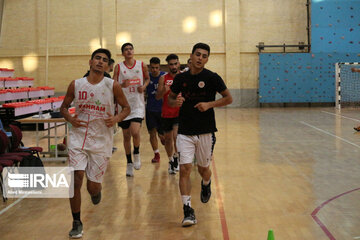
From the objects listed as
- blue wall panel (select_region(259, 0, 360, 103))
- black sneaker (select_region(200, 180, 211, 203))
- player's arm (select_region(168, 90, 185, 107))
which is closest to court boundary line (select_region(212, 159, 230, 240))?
black sneaker (select_region(200, 180, 211, 203))

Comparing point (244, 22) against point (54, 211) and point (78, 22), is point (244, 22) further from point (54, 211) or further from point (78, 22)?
point (54, 211)

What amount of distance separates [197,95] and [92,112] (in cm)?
118

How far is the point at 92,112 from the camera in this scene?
195 inches

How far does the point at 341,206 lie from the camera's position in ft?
19.5

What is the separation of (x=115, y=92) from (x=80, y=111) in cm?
42

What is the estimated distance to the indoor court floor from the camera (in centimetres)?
495

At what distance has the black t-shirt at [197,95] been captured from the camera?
5250mm

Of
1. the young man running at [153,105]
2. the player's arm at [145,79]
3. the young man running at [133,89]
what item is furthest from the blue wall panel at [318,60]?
the young man running at [133,89]

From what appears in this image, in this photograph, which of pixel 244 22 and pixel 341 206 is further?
pixel 244 22

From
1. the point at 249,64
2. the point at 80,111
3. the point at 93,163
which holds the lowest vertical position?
the point at 93,163

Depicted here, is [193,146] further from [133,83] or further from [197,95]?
[133,83]

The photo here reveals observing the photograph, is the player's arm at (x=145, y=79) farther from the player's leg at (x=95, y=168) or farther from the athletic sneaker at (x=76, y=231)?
the athletic sneaker at (x=76, y=231)

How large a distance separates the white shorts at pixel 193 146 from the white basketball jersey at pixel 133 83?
2736 mm

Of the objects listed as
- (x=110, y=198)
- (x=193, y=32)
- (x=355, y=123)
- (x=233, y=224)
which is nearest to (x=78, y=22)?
(x=193, y=32)
